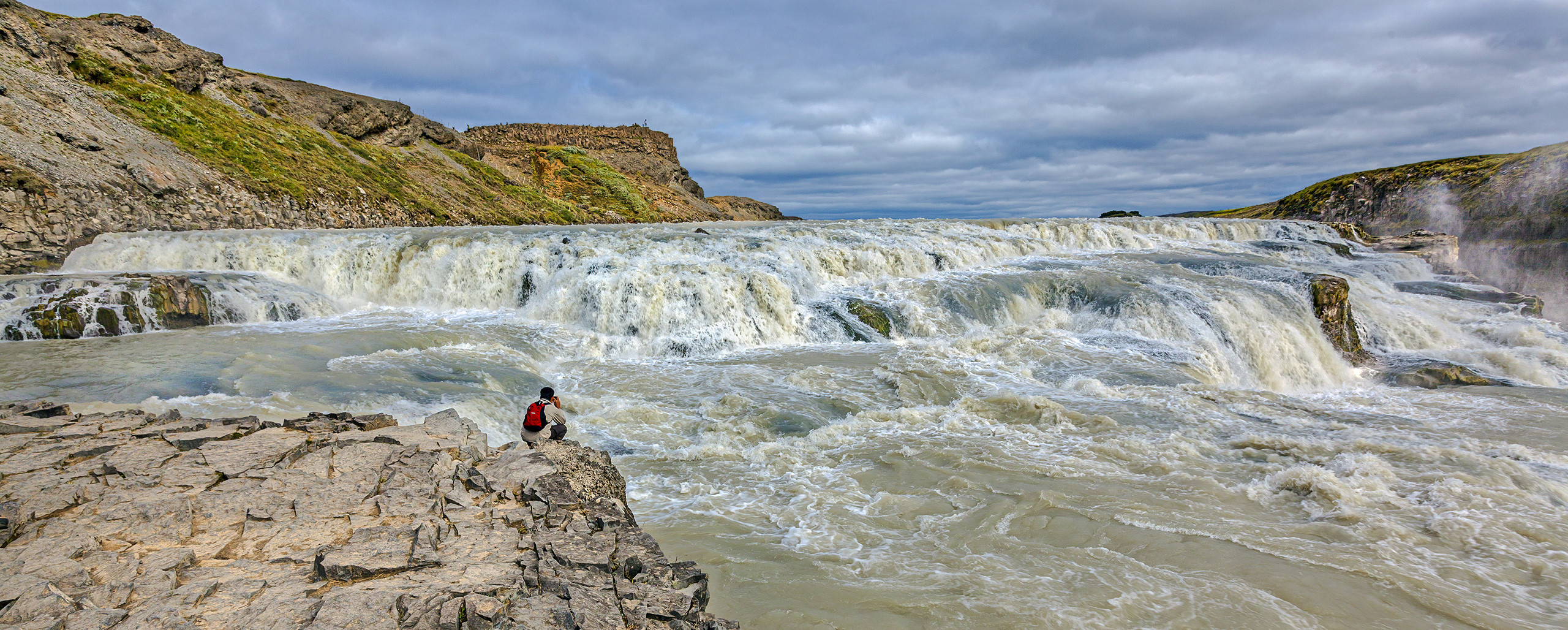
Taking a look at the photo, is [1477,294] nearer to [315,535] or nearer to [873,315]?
[873,315]

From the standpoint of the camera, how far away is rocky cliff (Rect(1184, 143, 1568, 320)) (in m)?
20.1

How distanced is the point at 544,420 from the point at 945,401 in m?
5.47

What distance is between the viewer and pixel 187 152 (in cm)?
2119

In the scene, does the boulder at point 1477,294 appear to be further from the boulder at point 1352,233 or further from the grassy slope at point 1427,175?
the grassy slope at point 1427,175

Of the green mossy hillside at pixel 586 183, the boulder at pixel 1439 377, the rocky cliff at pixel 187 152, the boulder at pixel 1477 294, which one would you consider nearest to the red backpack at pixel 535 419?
the boulder at pixel 1439 377

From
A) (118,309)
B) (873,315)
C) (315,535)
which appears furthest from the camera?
(873,315)

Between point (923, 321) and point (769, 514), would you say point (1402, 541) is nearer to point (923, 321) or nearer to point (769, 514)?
point (769, 514)

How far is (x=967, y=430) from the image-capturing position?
27.2ft

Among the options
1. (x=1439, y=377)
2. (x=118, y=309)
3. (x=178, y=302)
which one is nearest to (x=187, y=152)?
(x=178, y=302)

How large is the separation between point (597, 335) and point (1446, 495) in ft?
37.4

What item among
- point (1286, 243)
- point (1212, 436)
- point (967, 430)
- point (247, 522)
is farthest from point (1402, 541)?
point (1286, 243)

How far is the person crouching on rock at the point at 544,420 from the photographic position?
6000 millimetres

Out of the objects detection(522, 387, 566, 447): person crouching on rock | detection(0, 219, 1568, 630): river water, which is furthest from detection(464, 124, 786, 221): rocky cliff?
detection(522, 387, 566, 447): person crouching on rock

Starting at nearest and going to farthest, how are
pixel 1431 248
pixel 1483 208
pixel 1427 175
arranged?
1. pixel 1431 248
2. pixel 1483 208
3. pixel 1427 175
